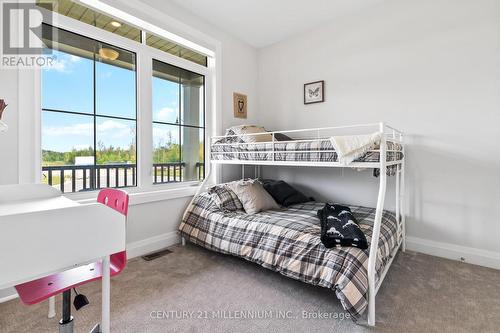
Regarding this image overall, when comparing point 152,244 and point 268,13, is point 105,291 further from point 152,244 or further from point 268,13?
point 268,13

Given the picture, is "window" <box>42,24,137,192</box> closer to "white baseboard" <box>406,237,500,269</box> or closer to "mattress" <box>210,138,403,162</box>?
"mattress" <box>210,138,403,162</box>

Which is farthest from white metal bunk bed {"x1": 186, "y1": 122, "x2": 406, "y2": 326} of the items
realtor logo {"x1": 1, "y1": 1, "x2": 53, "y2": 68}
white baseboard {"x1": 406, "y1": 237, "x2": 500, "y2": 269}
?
realtor logo {"x1": 1, "y1": 1, "x2": 53, "y2": 68}

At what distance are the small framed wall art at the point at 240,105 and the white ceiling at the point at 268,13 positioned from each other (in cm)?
78

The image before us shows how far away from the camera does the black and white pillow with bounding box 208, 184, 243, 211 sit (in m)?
2.41

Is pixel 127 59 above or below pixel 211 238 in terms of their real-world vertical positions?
above

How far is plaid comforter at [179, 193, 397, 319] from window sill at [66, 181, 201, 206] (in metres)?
0.20

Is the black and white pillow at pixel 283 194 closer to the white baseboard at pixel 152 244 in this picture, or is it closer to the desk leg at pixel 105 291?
the white baseboard at pixel 152 244

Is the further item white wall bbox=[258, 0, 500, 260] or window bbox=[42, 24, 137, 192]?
white wall bbox=[258, 0, 500, 260]

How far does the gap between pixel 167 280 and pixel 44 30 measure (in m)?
2.12

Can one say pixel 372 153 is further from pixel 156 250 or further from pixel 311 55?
pixel 156 250

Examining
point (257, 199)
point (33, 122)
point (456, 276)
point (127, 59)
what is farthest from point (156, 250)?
point (456, 276)

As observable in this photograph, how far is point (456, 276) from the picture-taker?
6.45ft

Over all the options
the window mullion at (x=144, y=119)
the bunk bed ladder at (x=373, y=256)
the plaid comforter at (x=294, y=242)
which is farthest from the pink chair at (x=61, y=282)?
the bunk bed ladder at (x=373, y=256)

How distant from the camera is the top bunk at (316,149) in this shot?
165 centimetres
